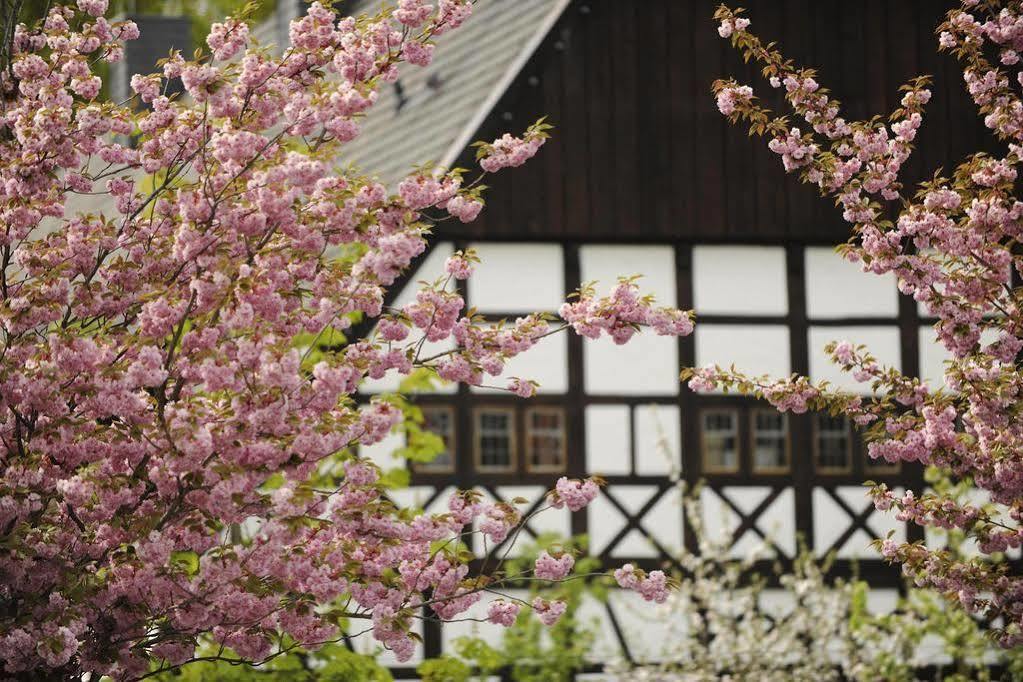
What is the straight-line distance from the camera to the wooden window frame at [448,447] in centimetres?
1227

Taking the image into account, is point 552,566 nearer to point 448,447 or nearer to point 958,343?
point 958,343

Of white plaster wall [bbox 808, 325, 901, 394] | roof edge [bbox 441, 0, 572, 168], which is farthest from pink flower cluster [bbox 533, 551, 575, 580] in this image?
white plaster wall [bbox 808, 325, 901, 394]

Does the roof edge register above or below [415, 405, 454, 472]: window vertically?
above

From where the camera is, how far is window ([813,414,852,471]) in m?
12.7

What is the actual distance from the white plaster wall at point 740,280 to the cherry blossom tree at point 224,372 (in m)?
5.87

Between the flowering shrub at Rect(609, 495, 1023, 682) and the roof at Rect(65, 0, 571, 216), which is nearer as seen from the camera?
the flowering shrub at Rect(609, 495, 1023, 682)

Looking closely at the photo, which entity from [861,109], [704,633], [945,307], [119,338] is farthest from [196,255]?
[861,109]

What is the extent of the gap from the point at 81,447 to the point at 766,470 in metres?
7.28

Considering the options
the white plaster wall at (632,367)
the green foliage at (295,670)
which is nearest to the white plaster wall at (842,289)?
the white plaster wall at (632,367)

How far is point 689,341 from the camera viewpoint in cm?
1262

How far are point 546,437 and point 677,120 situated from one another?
2.65 meters

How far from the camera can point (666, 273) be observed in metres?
12.8

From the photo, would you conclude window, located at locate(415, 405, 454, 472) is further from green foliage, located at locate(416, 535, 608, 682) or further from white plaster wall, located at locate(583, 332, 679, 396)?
white plaster wall, located at locate(583, 332, 679, 396)

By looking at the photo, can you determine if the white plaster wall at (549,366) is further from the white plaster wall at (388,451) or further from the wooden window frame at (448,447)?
the white plaster wall at (388,451)
